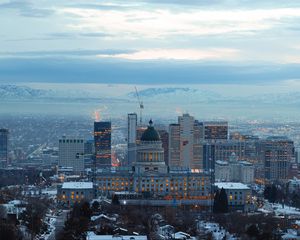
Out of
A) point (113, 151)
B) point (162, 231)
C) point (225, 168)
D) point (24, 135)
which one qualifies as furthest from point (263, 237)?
point (24, 135)

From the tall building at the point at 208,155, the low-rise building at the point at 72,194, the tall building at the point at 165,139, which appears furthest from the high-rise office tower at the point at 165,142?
the low-rise building at the point at 72,194

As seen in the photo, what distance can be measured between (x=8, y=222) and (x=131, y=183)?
28.5 metres

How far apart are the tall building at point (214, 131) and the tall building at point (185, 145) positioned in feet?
30.0

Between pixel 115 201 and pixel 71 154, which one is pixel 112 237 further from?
pixel 71 154

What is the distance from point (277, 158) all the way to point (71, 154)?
23.5 meters

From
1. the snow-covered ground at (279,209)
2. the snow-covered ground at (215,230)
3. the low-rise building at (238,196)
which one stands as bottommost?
the snow-covered ground at (279,209)

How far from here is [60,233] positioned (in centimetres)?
5250

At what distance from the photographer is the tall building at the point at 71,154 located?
130 meters

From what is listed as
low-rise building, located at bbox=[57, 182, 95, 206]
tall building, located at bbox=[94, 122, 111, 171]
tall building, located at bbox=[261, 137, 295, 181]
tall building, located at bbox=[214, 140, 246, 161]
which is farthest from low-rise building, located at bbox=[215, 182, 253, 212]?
tall building, located at bbox=[214, 140, 246, 161]

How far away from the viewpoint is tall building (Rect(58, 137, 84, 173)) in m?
130

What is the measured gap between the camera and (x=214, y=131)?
482 ft

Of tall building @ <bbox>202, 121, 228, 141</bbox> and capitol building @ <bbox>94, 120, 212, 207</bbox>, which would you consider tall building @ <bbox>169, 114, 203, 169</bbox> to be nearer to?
tall building @ <bbox>202, 121, 228, 141</bbox>

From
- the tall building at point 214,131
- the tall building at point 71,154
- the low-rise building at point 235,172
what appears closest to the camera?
the low-rise building at point 235,172

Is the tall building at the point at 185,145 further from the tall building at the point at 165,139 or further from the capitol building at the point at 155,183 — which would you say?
the capitol building at the point at 155,183
